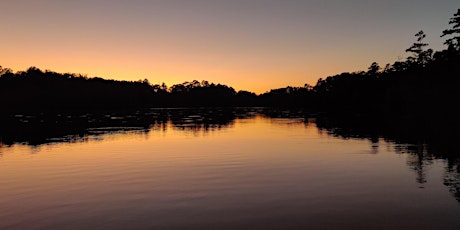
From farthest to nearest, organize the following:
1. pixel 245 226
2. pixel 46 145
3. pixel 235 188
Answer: pixel 46 145 < pixel 235 188 < pixel 245 226

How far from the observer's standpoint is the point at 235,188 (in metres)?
20.5

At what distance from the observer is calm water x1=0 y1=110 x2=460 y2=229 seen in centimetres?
A: 1488

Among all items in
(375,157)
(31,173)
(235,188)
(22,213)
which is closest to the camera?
(22,213)

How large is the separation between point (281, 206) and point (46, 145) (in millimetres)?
33891

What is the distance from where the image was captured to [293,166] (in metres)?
27.8

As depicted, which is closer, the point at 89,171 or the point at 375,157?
the point at 89,171

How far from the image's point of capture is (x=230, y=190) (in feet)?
65.8

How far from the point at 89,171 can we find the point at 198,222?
1494cm

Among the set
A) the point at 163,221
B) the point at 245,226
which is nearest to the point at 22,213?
the point at 163,221

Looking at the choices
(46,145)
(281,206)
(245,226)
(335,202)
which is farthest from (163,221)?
(46,145)

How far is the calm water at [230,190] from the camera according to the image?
14875mm

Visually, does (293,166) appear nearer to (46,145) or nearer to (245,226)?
(245,226)

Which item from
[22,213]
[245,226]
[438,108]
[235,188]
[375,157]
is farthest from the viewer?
[438,108]

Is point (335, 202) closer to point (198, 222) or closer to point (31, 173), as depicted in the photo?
point (198, 222)
